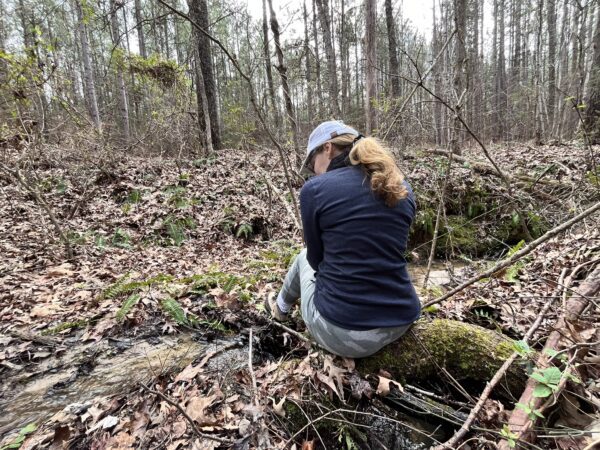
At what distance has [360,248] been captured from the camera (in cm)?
200

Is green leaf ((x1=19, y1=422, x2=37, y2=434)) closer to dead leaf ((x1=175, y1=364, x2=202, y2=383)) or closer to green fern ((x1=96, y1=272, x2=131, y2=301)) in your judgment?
dead leaf ((x1=175, y1=364, x2=202, y2=383))

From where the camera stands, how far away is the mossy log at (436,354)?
222 cm

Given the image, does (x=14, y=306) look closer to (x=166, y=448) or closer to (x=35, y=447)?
(x=35, y=447)

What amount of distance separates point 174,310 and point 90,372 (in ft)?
2.58

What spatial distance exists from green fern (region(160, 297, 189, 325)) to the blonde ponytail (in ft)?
7.14

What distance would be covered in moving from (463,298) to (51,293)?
14.9ft

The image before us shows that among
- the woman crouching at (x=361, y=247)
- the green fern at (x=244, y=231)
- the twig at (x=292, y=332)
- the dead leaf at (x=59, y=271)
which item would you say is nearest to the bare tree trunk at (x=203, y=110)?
the green fern at (x=244, y=231)

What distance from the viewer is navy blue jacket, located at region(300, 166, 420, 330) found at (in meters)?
1.98

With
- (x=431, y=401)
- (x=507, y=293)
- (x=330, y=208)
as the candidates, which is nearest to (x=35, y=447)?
(x=330, y=208)

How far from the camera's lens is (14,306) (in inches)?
143

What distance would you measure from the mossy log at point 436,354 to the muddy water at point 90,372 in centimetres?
112

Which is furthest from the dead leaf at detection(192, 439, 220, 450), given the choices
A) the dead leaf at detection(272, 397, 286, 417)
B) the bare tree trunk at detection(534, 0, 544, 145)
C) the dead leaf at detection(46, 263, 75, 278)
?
the bare tree trunk at detection(534, 0, 544, 145)

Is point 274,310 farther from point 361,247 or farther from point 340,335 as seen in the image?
point 361,247

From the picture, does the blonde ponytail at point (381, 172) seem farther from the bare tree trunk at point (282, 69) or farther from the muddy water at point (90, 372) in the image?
the bare tree trunk at point (282, 69)
